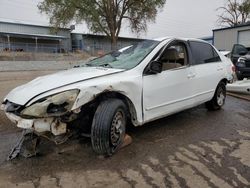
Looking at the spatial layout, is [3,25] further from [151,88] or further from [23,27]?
[151,88]

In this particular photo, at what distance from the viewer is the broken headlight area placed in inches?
123

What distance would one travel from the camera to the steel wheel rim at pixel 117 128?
352 cm

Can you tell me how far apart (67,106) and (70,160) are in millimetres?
792

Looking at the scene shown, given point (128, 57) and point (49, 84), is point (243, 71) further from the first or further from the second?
point (49, 84)

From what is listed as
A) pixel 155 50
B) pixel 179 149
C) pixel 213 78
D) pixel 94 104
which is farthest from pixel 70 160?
pixel 213 78

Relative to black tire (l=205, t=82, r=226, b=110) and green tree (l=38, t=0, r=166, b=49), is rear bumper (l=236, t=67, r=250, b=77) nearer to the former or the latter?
black tire (l=205, t=82, r=226, b=110)

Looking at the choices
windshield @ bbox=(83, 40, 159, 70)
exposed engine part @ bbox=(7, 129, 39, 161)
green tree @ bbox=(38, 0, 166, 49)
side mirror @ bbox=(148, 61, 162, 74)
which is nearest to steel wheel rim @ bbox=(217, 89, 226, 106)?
windshield @ bbox=(83, 40, 159, 70)

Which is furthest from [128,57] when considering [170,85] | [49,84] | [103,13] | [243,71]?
[103,13]

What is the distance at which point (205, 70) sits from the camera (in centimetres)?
529

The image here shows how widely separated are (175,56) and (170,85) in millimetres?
857

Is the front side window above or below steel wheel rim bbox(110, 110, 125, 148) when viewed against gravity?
above

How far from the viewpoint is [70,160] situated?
3502 mm

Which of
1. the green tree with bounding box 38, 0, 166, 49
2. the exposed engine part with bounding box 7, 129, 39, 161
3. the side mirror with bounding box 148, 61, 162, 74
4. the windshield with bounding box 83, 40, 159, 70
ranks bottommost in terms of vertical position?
the exposed engine part with bounding box 7, 129, 39, 161

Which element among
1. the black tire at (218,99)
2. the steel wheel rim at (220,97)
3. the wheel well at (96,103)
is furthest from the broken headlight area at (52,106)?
the steel wheel rim at (220,97)
